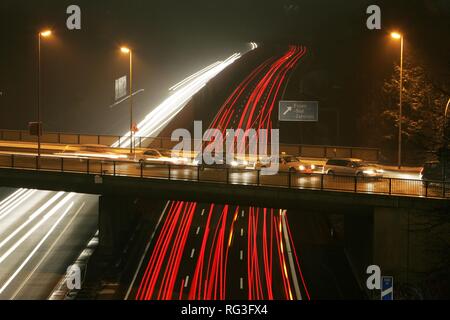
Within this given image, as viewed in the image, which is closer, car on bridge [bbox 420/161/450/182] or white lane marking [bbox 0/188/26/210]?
car on bridge [bbox 420/161/450/182]

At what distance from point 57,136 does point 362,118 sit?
23.4 m

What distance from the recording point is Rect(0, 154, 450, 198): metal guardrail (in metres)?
27.0

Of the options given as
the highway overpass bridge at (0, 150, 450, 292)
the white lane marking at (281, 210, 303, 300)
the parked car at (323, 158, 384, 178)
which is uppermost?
the parked car at (323, 158, 384, 178)

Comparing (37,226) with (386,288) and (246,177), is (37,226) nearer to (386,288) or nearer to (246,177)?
(246,177)

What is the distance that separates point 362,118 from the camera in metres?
51.5

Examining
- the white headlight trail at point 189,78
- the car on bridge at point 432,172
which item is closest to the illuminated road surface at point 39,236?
the car on bridge at point 432,172

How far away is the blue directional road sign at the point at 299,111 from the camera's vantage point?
50.3 m

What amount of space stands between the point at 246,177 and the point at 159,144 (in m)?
19.6

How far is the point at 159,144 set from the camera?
4938 centimetres

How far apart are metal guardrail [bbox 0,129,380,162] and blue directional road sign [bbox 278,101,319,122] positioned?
187 inches

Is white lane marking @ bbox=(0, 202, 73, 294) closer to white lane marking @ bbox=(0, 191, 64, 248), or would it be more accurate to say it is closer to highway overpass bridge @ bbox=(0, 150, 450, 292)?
white lane marking @ bbox=(0, 191, 64, 248)

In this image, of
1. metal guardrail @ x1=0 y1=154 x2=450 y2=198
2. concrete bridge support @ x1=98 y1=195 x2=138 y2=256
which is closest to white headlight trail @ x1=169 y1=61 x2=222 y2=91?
metal guardrail @ x1=0 y1=154 x2=450 y2=198

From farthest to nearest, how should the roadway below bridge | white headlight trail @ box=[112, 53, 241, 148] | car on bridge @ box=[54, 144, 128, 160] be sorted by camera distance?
white headlight trail @ box=[112, 53, 241, 148] < car on bridge @ box=[54, 144, 128, 160] < the roadway below bridge

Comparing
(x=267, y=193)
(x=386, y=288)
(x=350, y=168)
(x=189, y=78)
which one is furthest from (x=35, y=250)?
(x=189, y=78)
